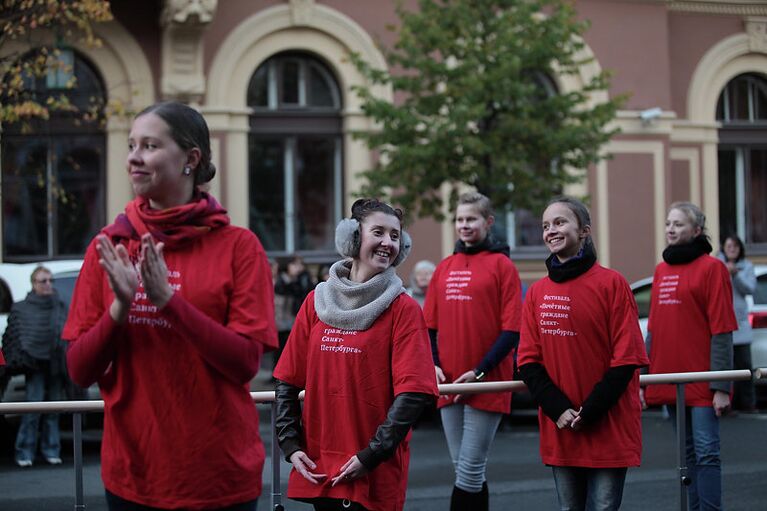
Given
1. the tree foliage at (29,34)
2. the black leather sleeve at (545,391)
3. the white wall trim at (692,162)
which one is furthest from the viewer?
the white wall trim at (692,162)

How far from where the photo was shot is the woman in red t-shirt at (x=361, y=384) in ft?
14.4

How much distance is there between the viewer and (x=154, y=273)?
318 centimetres

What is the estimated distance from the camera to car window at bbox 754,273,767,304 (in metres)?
13.7

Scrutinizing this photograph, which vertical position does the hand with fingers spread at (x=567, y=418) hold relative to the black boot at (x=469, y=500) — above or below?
above

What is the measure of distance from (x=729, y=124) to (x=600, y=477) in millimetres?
20295

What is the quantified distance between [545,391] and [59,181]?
15.5 meters

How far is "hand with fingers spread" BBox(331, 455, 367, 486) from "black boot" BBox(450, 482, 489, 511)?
95.3 inches

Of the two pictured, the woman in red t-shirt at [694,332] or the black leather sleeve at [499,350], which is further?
the black leather sleeve at [499,350]

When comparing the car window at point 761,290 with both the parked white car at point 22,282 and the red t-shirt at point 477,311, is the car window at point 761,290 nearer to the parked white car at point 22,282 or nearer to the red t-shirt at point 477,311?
the red t-shirt at point 477,311

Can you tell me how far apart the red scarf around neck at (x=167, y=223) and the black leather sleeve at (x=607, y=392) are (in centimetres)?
245

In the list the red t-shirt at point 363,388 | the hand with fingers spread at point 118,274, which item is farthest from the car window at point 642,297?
the hand with fingers spread at point 118,274

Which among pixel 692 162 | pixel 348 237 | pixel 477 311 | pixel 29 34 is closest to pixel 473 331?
pixel 477 311

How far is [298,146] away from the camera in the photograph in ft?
68.4

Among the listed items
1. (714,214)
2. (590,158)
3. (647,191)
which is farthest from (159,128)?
(714,214)
